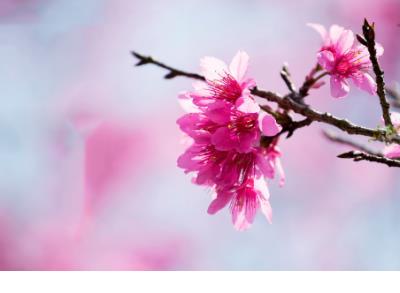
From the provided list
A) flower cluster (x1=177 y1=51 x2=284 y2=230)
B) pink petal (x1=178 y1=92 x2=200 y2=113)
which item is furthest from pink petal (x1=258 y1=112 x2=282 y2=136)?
pink petal (x1=178 y1=92 x2=200 y2=113)

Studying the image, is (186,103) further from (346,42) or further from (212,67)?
(346,42)

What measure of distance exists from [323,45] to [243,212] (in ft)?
0.76

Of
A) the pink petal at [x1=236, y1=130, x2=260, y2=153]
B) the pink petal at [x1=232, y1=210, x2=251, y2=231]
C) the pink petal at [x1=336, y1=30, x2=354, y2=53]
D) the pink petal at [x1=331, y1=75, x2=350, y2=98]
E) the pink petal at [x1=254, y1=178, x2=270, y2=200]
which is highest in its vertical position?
the pink petal at [x1=336, y1=30, x2=354, y2=53]

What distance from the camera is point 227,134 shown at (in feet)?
1.89

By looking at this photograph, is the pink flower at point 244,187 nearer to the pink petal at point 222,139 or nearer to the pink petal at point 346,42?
the pink petal at point 222,139

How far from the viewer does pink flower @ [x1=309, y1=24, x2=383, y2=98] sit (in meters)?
0.61

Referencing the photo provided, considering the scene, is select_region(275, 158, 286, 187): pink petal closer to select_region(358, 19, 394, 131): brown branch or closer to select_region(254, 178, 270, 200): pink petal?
select_region(254, 178, 270, 200): pink petal

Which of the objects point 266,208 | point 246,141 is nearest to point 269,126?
point 246,141

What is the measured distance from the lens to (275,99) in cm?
60

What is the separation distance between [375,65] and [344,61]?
4.0 inches

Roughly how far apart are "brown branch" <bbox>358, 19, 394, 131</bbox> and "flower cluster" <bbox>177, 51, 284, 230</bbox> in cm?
11
